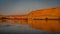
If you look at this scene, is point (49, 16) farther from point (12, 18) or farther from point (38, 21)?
point (12, 18)

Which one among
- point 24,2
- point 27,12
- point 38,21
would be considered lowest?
point 38,21

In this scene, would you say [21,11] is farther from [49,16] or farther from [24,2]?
[49,16]

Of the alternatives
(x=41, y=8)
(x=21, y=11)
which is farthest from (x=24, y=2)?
(x=41, y=8)

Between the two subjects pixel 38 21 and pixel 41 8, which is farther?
pixel 38 21

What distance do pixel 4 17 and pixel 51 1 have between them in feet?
3.64

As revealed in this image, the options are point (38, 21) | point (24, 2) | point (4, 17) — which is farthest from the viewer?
point (38, 21)

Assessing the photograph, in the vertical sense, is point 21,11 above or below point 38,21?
above

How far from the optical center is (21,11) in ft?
9.29

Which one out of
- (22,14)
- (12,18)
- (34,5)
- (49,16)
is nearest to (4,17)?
(12,18)

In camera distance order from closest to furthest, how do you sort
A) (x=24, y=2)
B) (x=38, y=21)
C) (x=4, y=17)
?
(x=24, y=2)
(x=4, y=17)
(x=38, y=21)

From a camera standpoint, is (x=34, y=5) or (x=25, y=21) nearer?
(x=34, y=5)

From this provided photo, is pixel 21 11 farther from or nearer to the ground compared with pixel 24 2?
nearer to the ground

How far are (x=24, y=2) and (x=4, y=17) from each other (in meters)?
0.60

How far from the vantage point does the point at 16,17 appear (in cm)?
298
